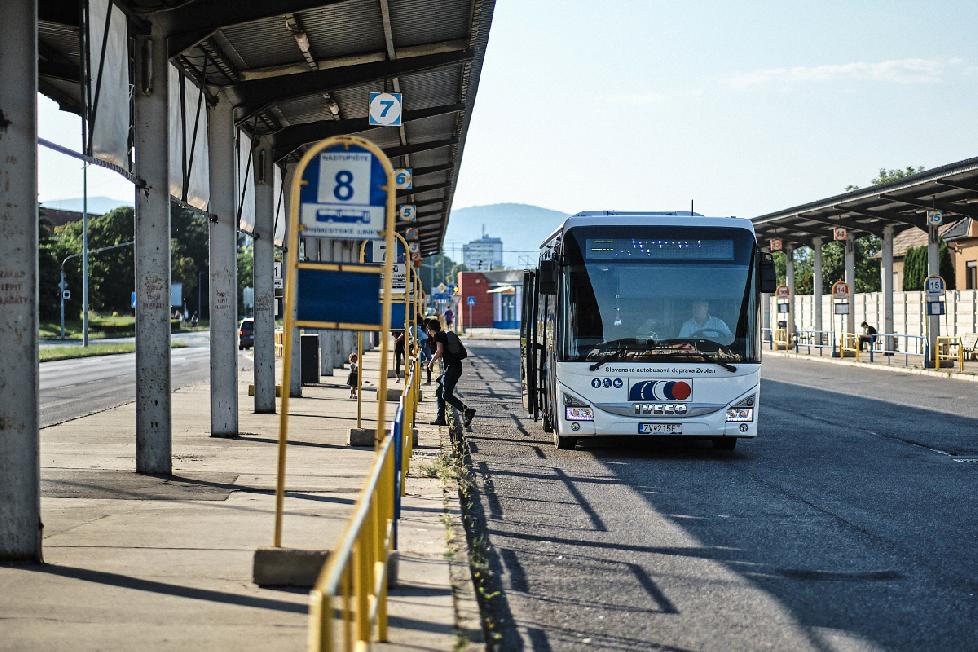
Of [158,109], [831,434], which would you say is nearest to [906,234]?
[831,434]

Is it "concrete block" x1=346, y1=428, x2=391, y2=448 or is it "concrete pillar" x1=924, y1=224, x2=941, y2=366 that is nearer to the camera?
"concrete block" x1=346, y1=428, x2=391, y2=448

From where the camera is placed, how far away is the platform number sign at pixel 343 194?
777cm

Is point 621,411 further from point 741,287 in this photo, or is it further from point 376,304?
point 376,304

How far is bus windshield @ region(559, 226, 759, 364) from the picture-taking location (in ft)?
51.5

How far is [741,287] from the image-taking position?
15.8 meters

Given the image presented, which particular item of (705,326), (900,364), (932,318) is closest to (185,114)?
(705,326)

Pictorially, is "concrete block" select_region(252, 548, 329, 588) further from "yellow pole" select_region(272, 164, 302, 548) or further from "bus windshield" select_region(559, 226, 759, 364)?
"bus windshield" select_region(559, 226, 759, 364)

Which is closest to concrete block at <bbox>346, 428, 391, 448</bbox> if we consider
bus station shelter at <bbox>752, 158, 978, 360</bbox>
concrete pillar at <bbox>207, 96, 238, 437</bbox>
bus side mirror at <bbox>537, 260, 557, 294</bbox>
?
concrete pillar at <bbox>207, 96, 238, 437</bbox>

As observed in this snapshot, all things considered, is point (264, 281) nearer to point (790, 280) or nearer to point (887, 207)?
point (887, 207)

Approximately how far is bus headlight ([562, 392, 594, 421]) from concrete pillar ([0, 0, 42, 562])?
325 inches

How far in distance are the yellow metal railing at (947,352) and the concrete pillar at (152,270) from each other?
2947cm

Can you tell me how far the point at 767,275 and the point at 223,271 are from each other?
7401 millimetres

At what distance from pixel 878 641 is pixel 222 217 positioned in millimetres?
13021

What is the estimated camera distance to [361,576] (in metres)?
4.97
